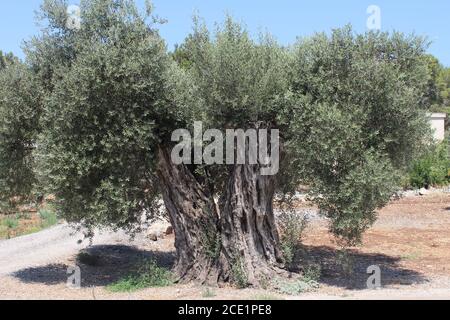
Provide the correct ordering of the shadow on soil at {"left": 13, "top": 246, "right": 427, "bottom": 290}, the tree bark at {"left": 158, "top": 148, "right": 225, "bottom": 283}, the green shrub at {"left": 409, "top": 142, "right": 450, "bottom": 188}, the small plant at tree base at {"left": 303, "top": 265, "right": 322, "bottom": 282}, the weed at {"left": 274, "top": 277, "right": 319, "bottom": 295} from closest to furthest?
the weed at {"left": 274, "top": 277, "right": 319, "bottom": 295}, the small plant at tree base at {"left": 303, "top": 265, "right": 322, "bottom": 282}, the tree bark at {"left": 158, "top": 148, "right": 225, "bottom": 283}, the shadow on soil at {"left": 13, "top": 246, "right": 427, "bottom": 290}, the green shrub at {"left": 409, "top": 142, "right": 450, "bottom": 188}

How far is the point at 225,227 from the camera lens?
37.1 feet

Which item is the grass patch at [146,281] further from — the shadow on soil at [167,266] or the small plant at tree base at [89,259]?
the small plant at tree base at [89,259]

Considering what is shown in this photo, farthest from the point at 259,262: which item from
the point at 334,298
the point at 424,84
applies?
the point at 424,84

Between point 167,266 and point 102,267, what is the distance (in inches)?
69.9

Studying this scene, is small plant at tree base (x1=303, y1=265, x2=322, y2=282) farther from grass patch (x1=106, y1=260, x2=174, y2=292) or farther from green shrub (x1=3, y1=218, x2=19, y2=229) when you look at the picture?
green shrub (x1=3, y1=218, x2=19, y2=229)

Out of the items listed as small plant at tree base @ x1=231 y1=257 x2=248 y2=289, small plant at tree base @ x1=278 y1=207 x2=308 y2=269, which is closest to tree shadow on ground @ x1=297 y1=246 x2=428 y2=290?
small plant at tree base @ x1=278 y1=207 x2=308 y2=269

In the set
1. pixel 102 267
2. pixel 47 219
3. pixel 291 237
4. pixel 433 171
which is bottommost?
pixel 102 267

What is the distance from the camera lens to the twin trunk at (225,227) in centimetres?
1100

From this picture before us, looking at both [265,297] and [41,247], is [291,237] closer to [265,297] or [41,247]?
A: [265,297]

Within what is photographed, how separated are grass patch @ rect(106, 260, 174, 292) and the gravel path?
8.72 feet

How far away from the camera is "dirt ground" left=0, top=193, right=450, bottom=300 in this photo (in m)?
10.7

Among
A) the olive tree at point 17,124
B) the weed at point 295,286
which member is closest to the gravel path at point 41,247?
the olive tree at point 17,124

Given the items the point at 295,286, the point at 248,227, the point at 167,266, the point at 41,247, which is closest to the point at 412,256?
the point at 295,286

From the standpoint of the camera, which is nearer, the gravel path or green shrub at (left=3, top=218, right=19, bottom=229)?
the gravel path
